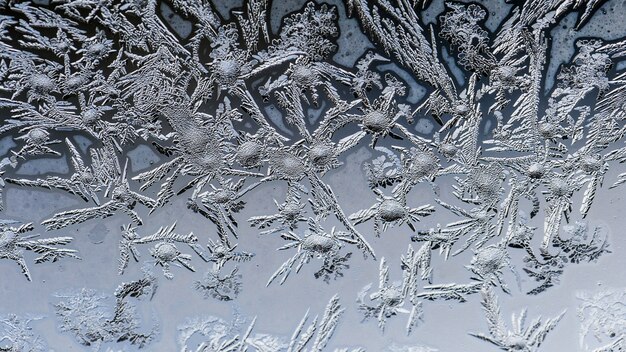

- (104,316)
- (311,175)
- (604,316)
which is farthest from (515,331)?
(104,316)

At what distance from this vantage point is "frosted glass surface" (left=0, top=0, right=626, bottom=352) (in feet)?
2.74

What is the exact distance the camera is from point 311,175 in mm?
855

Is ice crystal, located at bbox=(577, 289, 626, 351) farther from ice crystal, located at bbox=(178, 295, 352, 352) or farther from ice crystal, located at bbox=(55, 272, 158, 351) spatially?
ice crystal, located at bbox=(55, 272, 158, 351)

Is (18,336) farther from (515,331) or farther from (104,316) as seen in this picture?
(515,331)

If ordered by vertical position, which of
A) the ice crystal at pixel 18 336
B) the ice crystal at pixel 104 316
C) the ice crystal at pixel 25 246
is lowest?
the ice crystal at pixel 18 336

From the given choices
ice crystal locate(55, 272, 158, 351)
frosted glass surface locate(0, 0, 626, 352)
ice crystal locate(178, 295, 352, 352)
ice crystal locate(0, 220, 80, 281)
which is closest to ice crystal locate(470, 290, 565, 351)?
frosted glass surface locate(0, 0, 626, 352)

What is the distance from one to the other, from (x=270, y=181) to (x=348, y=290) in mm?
162

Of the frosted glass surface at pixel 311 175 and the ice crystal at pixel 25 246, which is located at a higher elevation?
the frosted glass surface at pixel 311 175

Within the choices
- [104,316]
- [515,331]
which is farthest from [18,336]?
[515,331]

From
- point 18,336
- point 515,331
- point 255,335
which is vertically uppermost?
point 515,331

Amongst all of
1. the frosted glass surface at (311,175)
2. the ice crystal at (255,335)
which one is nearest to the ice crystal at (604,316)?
the frosted glass surface at (311,175)

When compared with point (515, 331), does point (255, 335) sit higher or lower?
lower

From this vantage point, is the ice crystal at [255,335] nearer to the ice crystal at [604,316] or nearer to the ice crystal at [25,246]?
the ice crystal at [25,246]

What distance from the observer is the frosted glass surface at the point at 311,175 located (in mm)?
835
